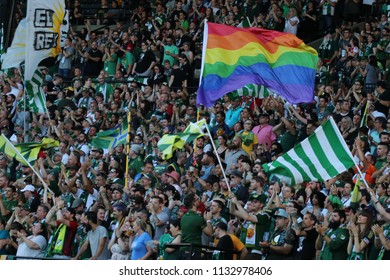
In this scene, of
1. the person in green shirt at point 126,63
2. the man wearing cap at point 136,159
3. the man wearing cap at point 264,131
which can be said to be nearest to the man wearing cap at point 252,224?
the man wearing cap at point 264,131

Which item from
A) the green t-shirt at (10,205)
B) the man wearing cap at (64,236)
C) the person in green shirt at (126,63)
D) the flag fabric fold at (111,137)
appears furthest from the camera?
the person in green shirt at (126,63)

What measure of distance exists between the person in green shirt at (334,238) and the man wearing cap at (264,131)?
17.6 feet

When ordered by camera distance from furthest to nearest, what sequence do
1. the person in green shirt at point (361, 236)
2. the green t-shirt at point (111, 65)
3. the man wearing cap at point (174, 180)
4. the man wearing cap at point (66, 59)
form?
the man wearing cap at point (66, 59) < the green t-shirt at point (111, 65) < the man wearing cap at point (174, 180) < the person in green shirt at point (361, 236)

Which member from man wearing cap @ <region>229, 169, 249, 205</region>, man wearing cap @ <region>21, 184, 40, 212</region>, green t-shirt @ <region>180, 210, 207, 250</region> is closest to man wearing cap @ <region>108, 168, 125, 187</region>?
man wearing cap @ <region>21, 184, 40, 212</region>

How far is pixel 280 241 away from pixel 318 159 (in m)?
1.36

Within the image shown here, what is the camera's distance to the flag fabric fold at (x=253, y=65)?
21.0m

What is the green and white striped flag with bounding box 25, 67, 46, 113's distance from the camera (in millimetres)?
28766

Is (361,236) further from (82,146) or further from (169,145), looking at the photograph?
(82,146)

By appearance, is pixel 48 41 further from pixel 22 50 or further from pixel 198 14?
pixel 198 14

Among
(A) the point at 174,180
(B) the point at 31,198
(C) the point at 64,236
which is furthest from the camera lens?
(B) the point at 31,198

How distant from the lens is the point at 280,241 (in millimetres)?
18734

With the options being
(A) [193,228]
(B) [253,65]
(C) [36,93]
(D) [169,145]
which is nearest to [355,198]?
(A) [193,228]

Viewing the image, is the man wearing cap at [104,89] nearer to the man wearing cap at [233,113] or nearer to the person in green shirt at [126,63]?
the person in green shirt at [126,63]

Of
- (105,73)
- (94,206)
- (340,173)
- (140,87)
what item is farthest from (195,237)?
(105,73)
